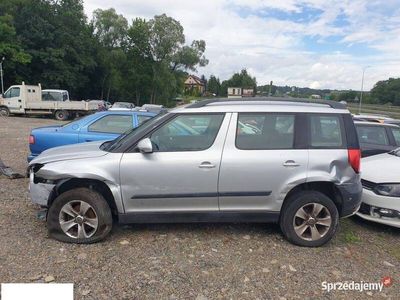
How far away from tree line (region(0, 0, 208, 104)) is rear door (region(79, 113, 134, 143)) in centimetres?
3343

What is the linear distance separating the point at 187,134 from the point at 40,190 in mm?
1868

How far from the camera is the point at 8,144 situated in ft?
37.1

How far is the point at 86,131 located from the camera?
259 inches

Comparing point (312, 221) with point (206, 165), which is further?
point (312, 221)

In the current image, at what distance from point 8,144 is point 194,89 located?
98629 mm

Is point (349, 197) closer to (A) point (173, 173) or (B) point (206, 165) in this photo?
(B) point (206, 165)

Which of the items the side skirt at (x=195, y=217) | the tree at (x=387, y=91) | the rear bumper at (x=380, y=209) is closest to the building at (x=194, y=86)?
the tree at (x=387, y=91)

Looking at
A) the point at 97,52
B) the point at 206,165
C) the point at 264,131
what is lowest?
the point at 206,165

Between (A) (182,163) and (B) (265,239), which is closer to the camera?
(A) (182,163)

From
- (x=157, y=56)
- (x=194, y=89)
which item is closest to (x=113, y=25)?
(x=157, y=56)

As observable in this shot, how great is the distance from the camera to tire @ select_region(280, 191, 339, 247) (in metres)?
4.13

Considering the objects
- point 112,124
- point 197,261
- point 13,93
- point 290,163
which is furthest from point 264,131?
point 13,93

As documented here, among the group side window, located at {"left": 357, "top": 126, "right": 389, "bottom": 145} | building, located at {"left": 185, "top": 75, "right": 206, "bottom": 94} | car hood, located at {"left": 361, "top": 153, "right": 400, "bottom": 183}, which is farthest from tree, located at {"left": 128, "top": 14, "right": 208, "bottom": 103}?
building, located at {"left": 185, "top": 75, "right": 206, "bottom": 94}

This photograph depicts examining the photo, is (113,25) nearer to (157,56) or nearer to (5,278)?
(157,56)
